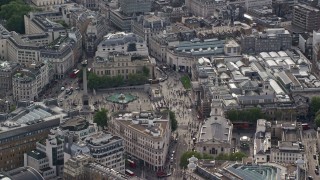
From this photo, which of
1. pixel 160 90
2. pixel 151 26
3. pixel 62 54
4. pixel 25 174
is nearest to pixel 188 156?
pixel 25 174

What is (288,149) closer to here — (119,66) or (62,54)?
(119,66)

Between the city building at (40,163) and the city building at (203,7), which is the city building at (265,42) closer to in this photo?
the city building at (203,7)

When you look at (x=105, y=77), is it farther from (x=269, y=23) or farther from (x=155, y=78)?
(x=269, y=23)

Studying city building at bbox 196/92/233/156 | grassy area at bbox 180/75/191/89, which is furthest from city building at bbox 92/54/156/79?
city building at bbox 196/92/233/156

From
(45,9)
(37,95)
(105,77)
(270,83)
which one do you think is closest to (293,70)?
(270,83)

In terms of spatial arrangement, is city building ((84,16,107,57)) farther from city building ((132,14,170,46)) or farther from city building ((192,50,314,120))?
city building ((192,50,314,120))
